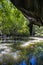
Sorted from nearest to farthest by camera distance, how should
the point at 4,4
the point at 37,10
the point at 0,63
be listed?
the point at 37,10 → the point at 4,4 → the point at 0,63

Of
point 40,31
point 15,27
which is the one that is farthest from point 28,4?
point 40,31

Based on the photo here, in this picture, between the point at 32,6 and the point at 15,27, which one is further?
the point at 15,27

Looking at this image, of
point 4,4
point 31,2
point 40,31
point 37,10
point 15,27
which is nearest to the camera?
point 31,2

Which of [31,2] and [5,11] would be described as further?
[5,11]

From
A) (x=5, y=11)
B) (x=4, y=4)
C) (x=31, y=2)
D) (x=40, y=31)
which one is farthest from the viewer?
(x=40, y=31)

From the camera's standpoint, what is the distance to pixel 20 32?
172 ft

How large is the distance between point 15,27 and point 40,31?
62.0 ft

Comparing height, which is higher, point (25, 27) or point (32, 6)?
point (32, 6)

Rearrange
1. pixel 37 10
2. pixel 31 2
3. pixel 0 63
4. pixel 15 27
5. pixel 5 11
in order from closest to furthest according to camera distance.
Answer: pixel 31 2
pixel 37 10
pixel 5 11
pixel 0 63
pixel 15 27

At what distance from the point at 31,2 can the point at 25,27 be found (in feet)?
151

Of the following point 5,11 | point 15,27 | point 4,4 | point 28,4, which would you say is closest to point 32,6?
point 28,4

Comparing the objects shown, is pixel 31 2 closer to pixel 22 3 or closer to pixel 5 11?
pixel 22 3

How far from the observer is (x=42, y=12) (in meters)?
7.02

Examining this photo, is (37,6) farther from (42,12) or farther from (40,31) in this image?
(40,31)
